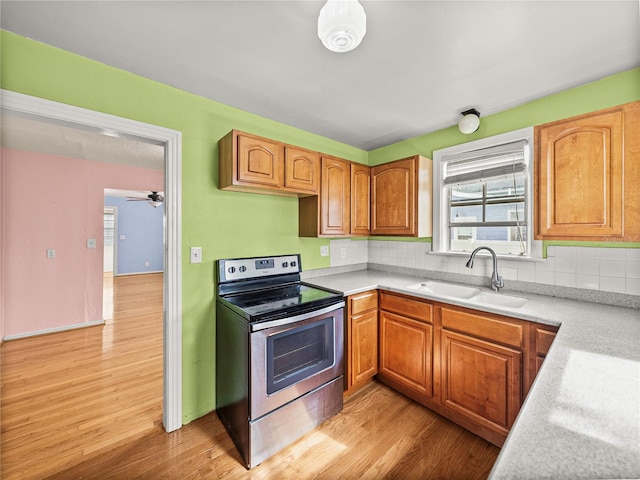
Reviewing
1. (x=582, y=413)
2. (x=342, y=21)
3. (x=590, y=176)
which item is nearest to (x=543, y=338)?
(x=590, y=176)

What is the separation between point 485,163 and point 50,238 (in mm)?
5211

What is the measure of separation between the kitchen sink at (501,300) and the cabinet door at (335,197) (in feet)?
4.07

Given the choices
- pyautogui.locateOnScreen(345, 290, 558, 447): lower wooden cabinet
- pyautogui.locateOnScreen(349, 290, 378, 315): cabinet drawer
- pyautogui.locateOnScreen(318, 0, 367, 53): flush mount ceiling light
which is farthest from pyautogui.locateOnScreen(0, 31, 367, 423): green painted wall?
pyautogui.locateOnScreen(318, 0, 367, 53): flush mount ceiling light

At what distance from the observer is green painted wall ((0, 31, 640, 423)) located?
1494mm

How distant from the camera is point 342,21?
0.98 meters

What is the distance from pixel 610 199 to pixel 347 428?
2.11 meters

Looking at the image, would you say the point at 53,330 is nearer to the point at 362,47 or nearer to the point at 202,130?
the point at 202,130

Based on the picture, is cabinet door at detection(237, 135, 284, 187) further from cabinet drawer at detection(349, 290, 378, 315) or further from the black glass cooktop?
cabinet drawer at detection(349, 290, 378, 315)

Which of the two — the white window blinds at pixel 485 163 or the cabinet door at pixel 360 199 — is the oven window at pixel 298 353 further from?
the white window blinds at pixel 485 163

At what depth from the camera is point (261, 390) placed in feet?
5.36

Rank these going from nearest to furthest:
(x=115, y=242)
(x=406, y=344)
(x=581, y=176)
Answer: (x=581, y=176)
(x=406, y=344)
(x=115, y=242)

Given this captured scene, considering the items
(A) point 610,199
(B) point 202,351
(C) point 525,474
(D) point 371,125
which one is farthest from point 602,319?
(B) point 202,351

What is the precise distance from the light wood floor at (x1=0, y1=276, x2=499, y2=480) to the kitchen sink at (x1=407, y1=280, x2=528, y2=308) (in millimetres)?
930

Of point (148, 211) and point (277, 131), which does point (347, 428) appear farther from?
point (148, 211)
